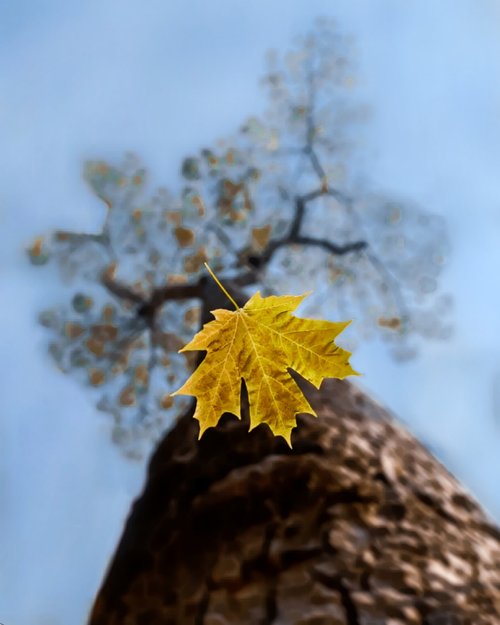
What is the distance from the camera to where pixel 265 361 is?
46.6 inches

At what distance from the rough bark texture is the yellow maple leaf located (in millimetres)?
695

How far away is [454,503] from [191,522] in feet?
2.80

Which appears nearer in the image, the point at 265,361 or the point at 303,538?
the point at 265,361

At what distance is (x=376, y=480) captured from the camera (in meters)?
2.03

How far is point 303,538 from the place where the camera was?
5.85ft

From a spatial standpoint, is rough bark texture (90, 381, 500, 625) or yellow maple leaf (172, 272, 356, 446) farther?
rough bark texture (90, 381, 500, 625)

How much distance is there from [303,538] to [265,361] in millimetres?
807

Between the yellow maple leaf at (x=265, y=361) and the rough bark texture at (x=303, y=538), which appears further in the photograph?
the rough bark texture at (x=303, y=538)

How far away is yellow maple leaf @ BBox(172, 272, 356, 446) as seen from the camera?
1.11 metres

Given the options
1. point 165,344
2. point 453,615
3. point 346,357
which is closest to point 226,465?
point 453,615

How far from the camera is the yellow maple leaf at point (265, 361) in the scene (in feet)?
3.65

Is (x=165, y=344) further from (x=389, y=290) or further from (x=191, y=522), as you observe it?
(x=191, y=522)

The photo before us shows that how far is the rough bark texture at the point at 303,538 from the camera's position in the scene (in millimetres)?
1617

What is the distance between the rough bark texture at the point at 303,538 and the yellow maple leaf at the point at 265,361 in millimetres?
695
